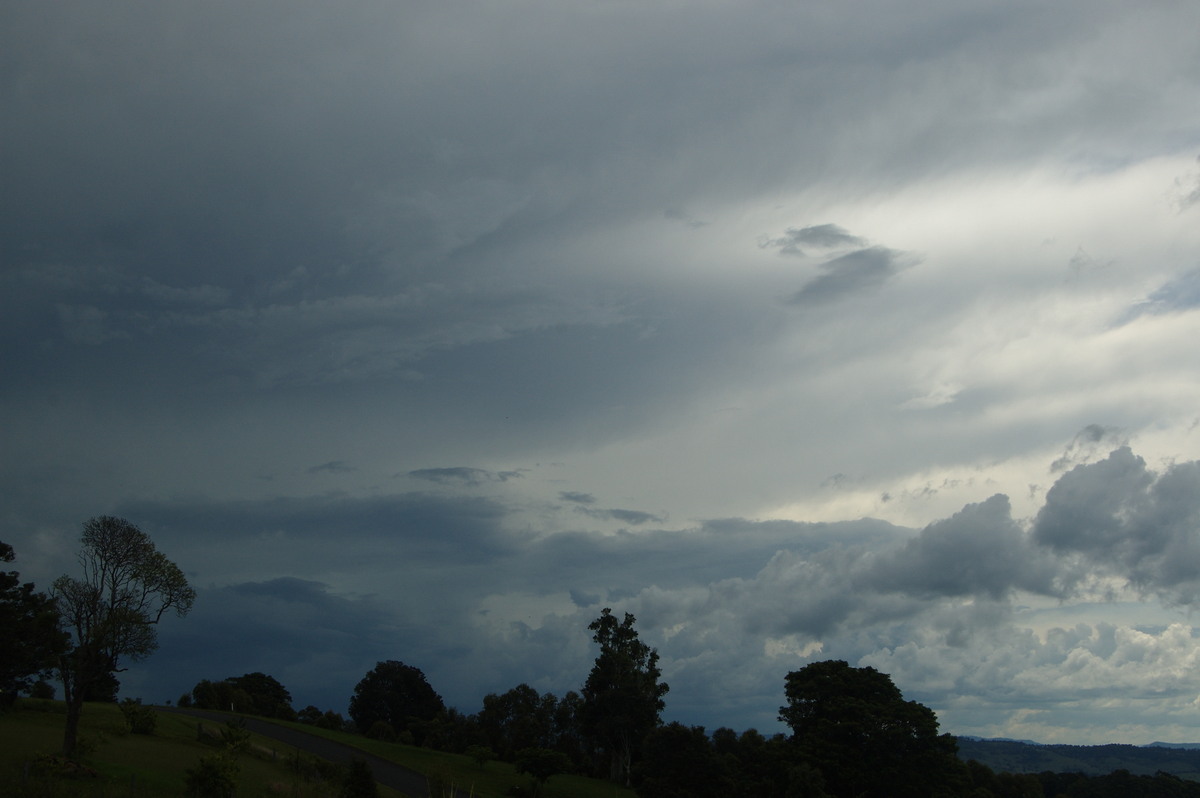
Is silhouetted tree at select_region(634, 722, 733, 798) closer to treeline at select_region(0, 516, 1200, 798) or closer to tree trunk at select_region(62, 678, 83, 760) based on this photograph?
treeline at select_region(0, 516, 1200, 798)

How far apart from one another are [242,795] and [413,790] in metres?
22.2

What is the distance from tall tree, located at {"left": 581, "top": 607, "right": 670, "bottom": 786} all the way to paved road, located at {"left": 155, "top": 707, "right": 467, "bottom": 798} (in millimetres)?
19095

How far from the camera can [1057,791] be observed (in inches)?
4941

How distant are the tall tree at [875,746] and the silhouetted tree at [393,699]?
68.4 meters

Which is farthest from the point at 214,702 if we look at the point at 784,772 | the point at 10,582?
the point at 784,772

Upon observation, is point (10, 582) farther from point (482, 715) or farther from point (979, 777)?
point (979, 777)

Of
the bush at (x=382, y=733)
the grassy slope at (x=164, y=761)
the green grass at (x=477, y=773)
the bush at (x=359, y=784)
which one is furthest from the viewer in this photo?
the bush at (x=382, y=733)

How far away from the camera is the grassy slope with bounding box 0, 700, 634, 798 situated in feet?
133

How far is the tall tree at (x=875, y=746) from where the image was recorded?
6347 cm

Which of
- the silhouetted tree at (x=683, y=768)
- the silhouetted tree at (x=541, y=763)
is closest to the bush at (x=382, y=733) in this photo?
the silhouetted tree at (x=541, y=763)

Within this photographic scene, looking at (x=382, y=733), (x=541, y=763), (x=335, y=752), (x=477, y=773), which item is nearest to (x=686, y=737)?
(x=541, y=763)

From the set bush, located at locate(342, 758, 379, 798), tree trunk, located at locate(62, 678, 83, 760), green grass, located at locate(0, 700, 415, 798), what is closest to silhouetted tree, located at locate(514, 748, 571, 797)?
green grass, located at locate(0, 700, 415, 798)

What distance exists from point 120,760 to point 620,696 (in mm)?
44251

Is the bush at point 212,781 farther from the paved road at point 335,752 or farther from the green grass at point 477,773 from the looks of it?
the green grass at point 477,773
